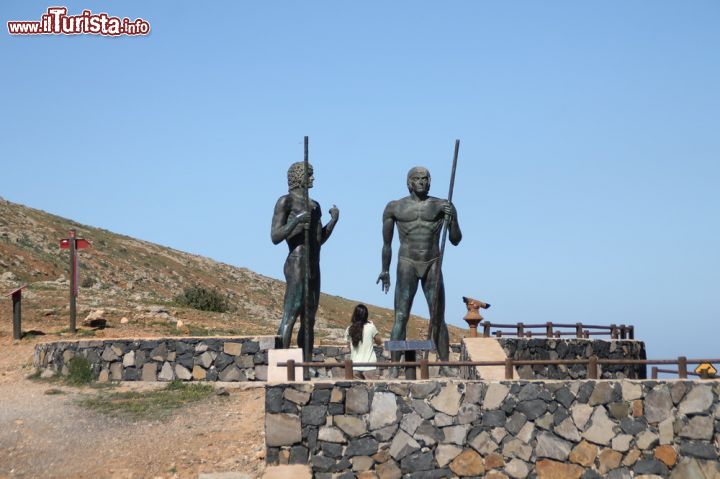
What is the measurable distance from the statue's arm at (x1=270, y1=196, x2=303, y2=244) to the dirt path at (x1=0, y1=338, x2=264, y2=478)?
2497 mm

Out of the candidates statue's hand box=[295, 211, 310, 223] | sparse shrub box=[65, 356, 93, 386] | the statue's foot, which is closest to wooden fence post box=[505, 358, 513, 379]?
the statue's foot

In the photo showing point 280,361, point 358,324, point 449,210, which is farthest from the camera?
point 449,210

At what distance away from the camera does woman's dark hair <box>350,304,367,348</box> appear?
13.8 m

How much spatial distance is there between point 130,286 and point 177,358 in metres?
26.8

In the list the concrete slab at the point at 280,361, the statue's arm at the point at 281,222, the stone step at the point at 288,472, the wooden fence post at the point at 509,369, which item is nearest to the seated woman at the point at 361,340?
the concrete slab at the point at 280,361

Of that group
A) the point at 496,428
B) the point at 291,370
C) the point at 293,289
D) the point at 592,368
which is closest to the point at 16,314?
the point at 293,289

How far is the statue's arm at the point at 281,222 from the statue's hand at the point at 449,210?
227 centimetres

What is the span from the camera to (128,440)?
1328 centimetres

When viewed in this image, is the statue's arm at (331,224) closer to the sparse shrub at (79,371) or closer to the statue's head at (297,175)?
the statue's head at (297,175)

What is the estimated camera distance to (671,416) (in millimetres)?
11836

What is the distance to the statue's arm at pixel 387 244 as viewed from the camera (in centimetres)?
1479

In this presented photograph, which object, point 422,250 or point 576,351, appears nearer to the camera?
point 422,250

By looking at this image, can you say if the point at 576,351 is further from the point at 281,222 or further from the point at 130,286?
the point at 130,286

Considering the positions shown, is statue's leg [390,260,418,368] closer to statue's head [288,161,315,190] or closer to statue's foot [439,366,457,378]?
statue's foot [439,366,457,378]
